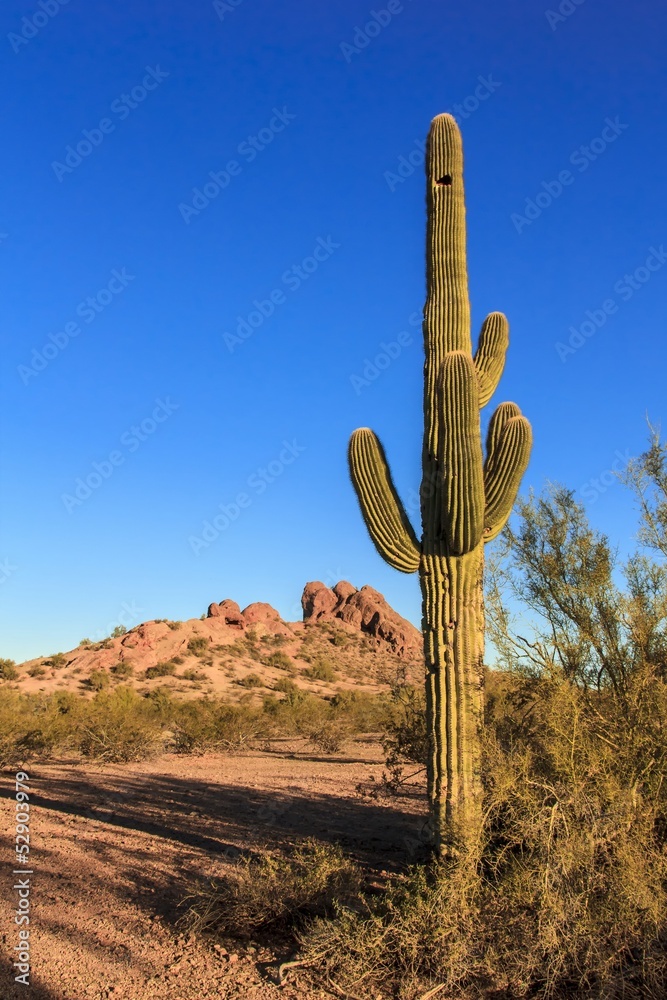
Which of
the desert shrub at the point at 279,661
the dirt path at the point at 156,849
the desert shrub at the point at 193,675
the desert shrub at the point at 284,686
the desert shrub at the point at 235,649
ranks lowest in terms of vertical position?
the dirt path at the point at 156,849

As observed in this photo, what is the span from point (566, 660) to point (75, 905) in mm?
4794

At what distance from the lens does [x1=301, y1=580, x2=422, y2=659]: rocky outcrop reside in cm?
4347

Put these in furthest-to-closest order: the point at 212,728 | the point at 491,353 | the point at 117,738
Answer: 1. the point at 212,728
2. the point at 117,738
3. the point at 491,353

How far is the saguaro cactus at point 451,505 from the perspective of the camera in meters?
6.04

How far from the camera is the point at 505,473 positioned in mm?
6879

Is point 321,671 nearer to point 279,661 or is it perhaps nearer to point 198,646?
point 279,661

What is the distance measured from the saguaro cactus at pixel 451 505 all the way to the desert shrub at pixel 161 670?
26715mm

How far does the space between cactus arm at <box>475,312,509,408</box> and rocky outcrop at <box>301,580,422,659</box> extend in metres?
35.0

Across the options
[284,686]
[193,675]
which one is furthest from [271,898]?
[193,675]

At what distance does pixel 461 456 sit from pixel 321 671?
29.7 metres

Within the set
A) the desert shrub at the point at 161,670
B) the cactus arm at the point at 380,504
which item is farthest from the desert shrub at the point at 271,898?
the desert shrub at the point at 161,670

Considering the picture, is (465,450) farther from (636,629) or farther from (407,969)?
(407,969)

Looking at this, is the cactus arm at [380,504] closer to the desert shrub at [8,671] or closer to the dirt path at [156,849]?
the dirt path at [156,849]

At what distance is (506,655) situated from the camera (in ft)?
20.9
